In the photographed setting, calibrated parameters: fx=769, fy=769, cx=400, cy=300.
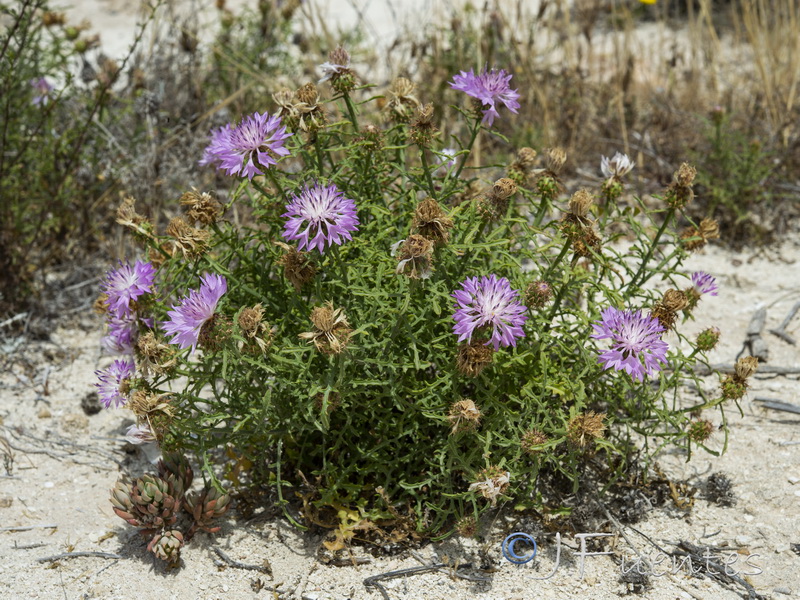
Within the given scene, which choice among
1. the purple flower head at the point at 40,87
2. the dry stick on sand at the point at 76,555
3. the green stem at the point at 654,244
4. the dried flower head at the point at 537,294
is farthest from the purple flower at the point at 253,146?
the purple flower head at the point at 40,87

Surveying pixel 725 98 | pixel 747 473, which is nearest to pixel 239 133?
pixel 747 473

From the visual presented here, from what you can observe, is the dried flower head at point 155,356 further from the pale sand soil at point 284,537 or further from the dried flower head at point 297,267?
the pale sand soil at point 284,537

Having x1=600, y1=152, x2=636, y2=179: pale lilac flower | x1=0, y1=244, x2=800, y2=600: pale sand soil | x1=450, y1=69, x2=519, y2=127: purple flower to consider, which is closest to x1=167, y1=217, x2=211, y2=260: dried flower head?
x1=450, y1=69, x2=519, y2=127: purple flower

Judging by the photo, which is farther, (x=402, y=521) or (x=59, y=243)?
(x=59, y=243)

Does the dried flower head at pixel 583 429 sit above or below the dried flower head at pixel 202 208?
below

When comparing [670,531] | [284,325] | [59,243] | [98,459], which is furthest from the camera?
[59,243]

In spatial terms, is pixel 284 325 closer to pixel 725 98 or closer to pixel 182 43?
pixel 182 43

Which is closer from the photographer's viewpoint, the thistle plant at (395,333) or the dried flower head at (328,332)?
the dried flower head at (328,332)

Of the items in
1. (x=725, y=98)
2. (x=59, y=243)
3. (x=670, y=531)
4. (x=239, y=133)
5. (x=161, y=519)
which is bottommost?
(x=670, y=531)
